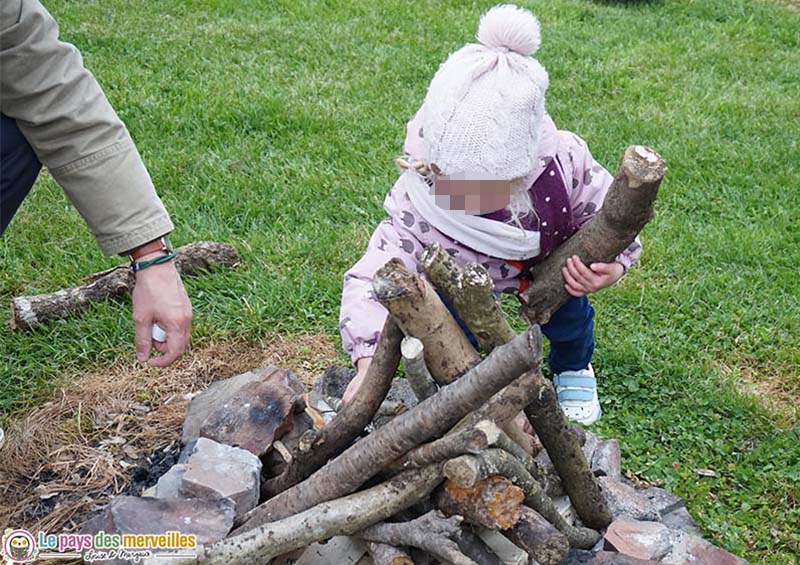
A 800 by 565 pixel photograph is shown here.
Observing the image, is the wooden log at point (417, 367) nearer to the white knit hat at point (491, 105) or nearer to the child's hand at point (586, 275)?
the white knit hat at point (491, 105)

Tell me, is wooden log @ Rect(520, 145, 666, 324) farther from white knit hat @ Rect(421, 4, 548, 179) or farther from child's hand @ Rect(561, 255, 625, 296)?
white knit hat @ Rect(421, 4, 548, 179)

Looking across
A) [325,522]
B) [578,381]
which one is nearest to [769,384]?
[578,381]

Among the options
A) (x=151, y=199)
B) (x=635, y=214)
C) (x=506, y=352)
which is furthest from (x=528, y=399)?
(x=151, y=199)

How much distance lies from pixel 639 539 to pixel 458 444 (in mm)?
600

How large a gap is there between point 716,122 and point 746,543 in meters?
2.99

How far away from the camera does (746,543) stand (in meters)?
2.24

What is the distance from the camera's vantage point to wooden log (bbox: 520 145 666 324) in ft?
6.16

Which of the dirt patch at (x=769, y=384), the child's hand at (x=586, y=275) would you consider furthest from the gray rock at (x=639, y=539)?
the dirt patch at (x=769, y=384)

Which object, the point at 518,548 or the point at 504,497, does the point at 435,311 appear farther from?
the point at 518,548

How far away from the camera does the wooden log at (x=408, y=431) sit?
4.78 feet

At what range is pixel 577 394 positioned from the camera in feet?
8.73

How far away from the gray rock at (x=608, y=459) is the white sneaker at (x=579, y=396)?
0.96 feet

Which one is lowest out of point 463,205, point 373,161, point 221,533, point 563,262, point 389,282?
point 373,161

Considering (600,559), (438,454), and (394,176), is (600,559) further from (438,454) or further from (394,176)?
(394,176)
